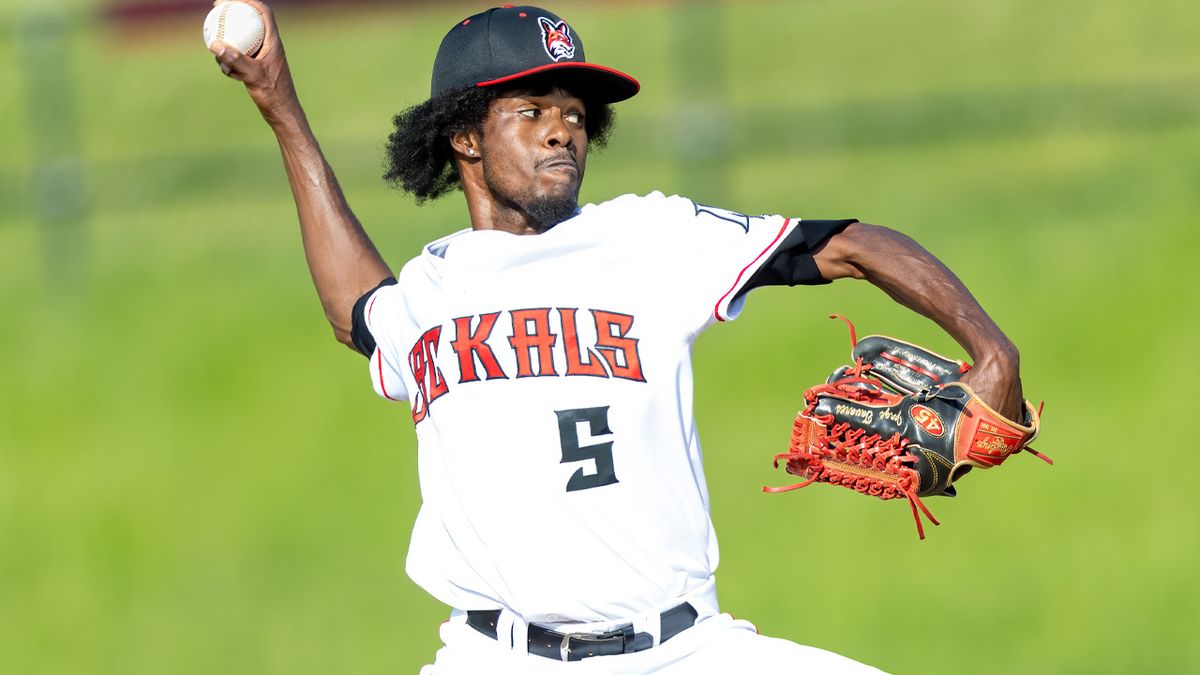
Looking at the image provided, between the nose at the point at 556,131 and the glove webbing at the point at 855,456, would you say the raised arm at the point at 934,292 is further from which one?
the nose at the point at 556,131

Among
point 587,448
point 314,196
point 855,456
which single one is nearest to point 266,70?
point 314,196

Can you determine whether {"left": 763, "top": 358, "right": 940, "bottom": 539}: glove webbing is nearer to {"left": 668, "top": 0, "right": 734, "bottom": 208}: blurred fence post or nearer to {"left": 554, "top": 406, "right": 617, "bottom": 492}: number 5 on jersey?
{"left": 554, "top": 406, "right": 617, "bottom": 492}: number 5 on jersey

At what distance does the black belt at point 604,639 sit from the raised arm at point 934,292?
93 cm

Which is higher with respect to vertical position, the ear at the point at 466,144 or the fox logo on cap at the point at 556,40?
the fox logo on cap at the point at 556,40

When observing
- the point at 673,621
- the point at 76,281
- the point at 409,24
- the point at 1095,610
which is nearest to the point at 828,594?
the point at 1095,610

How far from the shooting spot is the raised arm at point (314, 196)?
16.3 feet

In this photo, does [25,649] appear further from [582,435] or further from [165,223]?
[582,435]

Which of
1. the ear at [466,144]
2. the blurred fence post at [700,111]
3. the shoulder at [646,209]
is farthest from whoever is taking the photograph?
the blurred fence post at [700,111]

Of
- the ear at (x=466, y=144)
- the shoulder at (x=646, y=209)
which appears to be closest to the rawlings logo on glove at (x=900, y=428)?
the shoulder at (x=646, y=209)

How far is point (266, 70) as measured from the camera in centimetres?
502

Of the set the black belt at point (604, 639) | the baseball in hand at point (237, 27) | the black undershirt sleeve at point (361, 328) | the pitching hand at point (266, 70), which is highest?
the baseball in hand at point (237, 27)

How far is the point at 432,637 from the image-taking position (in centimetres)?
916

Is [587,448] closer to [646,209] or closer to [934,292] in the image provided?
[646,209]

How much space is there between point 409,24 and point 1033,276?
249 inches
